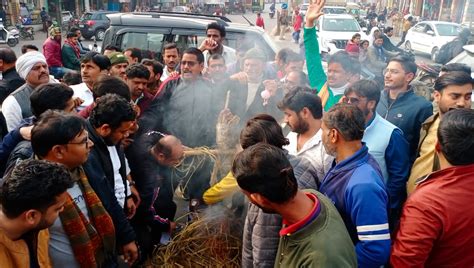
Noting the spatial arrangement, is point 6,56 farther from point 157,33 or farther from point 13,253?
point 13,253

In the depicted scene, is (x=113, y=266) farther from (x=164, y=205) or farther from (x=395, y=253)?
(x=395, y=253)

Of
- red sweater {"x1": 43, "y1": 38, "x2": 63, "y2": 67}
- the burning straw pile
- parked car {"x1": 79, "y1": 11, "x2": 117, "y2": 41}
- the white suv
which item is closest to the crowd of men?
the burning straw pile

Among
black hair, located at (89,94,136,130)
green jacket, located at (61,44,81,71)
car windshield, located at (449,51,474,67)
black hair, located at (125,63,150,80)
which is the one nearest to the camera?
black hair, located at (89,94,136,130)

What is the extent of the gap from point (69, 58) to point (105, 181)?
664 cm

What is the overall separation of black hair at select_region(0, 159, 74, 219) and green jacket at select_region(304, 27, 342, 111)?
2.70m

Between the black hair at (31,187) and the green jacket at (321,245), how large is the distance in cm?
106

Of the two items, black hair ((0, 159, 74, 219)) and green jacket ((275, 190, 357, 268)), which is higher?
black hair ((0, 159, 74, 219))

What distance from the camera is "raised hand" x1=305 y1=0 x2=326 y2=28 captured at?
3951mm

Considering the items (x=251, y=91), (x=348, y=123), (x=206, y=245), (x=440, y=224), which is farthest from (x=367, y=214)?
(x=251, y=91)

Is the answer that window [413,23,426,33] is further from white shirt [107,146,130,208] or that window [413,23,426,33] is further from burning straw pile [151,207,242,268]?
white shirt [107,146,130,208]

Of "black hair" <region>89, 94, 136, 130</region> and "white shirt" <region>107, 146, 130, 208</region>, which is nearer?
"black hair" <region>89, 94, 136, 130</region>

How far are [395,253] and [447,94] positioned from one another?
1628 millimetres

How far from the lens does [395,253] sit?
188 centimetres

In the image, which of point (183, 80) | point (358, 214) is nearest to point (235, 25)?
point (183, 80)
